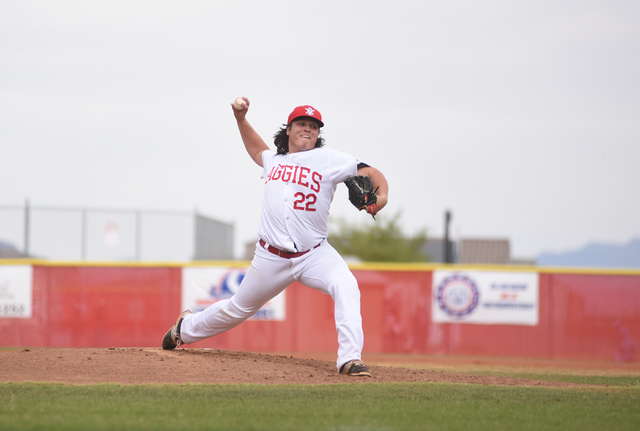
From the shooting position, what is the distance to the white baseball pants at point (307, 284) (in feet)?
16.3

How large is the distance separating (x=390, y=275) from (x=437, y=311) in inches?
43.8

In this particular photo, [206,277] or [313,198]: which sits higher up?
[313,198]

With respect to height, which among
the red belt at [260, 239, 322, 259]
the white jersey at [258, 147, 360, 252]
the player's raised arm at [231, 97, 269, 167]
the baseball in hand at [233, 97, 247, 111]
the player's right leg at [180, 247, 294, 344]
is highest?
the baseball in hand at [233, 97, 247, 111]

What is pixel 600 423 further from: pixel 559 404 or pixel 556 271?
pixel 556 271

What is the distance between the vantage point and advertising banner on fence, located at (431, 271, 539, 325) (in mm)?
12711

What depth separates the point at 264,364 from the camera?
5.37 metres

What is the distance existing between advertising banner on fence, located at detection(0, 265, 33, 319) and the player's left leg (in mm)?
9389

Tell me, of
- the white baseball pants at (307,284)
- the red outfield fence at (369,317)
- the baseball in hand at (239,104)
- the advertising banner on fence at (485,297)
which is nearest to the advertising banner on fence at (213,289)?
the red outfield fence at (369,317)

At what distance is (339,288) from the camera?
5004 millimetres

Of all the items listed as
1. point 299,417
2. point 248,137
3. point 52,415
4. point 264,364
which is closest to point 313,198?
point 248,137

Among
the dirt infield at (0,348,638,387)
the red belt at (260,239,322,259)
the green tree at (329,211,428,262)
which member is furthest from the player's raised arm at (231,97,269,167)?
the green tree at (329,211,428,262)

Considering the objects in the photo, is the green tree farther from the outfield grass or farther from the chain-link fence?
the outfield grass

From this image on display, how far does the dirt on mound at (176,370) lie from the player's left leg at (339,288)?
234mm

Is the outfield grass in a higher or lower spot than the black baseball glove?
lower
